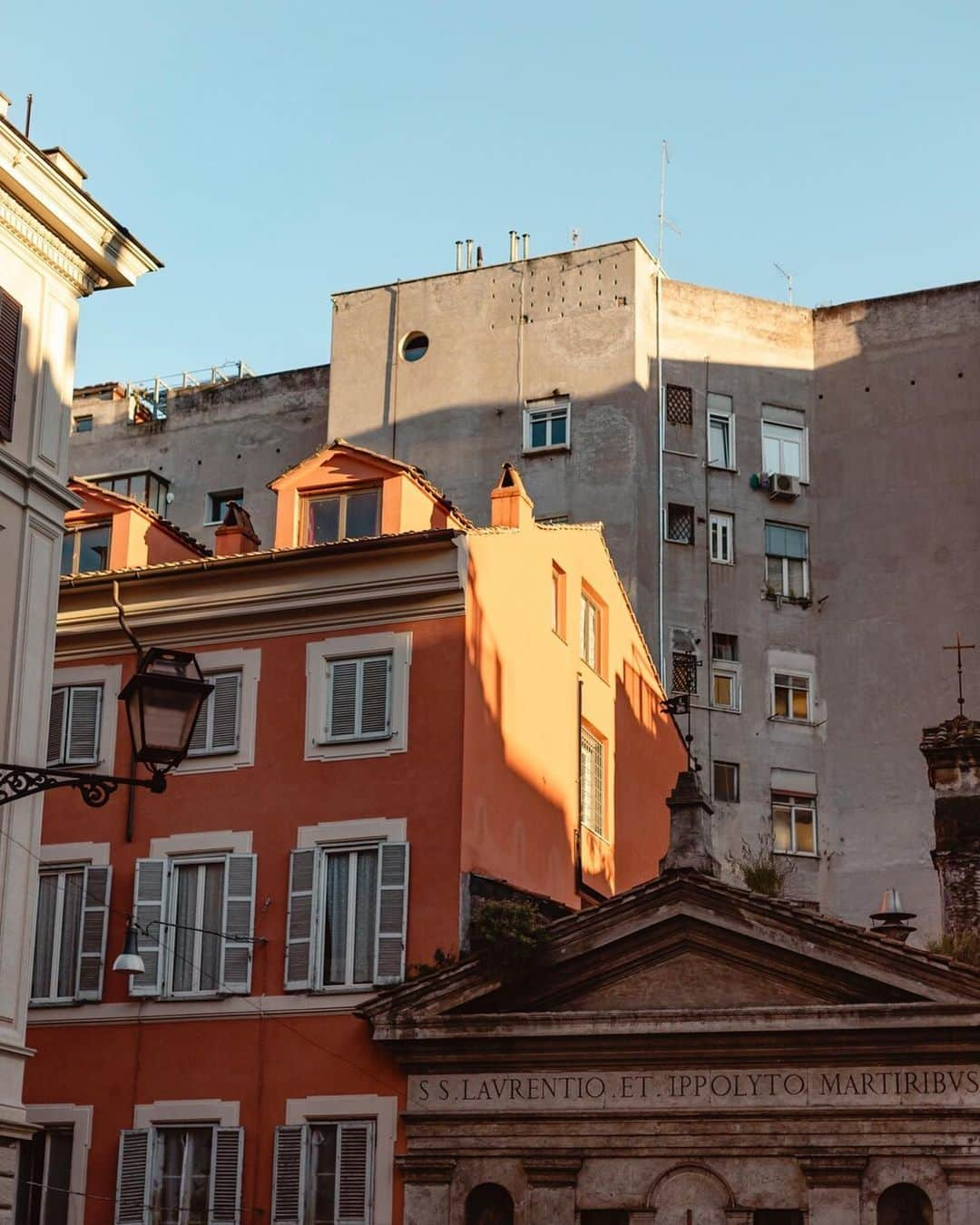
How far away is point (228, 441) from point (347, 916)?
89.2 feet

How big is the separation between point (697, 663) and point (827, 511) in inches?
206

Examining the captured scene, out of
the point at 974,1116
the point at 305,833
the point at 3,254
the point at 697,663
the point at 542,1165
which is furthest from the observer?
the point at 697,663

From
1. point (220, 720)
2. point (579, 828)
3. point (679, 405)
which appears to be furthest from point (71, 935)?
point (679, 405)

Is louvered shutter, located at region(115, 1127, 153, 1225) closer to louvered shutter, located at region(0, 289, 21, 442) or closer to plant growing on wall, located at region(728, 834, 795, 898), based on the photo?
louvered shutter, located at region(0, 289, 21, 442)

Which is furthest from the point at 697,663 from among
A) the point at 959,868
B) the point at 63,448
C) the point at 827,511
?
the point at 63,448

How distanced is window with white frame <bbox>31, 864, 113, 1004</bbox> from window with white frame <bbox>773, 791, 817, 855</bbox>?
22.1 m

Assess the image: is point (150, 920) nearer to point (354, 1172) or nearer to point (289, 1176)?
point (289, 1176)

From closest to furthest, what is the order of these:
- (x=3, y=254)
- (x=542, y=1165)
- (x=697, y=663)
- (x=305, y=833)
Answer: (x=3, y=254), (x=542, y=1165), (x=305, y=833), (x=697, y=663)

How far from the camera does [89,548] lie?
28.8 meters

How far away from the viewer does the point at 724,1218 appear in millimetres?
22844

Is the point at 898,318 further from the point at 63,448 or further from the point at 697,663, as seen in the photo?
the point at 63,448

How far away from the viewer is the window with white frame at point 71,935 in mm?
25875

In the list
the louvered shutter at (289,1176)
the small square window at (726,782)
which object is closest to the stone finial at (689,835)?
the louvered shutter at (289,1176)

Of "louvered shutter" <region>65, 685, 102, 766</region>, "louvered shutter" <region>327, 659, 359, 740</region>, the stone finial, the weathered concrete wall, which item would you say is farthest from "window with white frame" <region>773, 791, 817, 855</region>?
"louvered shutter" <region>65, 685, 102, 766</region>
